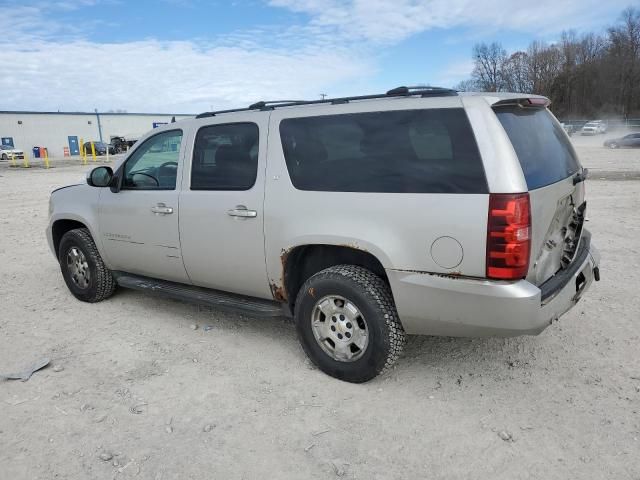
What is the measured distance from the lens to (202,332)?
4.39 meters

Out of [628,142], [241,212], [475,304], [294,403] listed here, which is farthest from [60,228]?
[628,142]

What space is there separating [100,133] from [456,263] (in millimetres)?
63278

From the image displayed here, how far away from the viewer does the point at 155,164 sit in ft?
14.8

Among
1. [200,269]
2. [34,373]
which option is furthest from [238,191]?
[34,373]

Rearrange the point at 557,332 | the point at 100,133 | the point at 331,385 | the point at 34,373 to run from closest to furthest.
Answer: the point at 331,385 < the point at 34,373 < the point at 557,332 < the point at 100,133

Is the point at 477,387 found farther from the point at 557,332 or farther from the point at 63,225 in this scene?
the point at 63,225

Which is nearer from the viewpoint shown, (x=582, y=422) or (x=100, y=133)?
(x=582, y=422)

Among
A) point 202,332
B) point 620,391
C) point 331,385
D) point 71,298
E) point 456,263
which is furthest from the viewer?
point 71,298

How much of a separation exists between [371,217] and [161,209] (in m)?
2.03

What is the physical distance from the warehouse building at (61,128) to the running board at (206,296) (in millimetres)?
48428

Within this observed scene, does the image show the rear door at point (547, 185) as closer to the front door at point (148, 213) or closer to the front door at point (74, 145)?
the front door at point (148, 213)

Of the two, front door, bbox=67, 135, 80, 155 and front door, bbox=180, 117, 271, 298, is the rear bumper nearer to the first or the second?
front door, bbox=180, 117, 271, 298

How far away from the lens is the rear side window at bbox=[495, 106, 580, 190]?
9.59 ft

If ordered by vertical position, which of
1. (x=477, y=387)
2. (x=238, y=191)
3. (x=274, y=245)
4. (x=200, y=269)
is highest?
(x=238, y=191)
